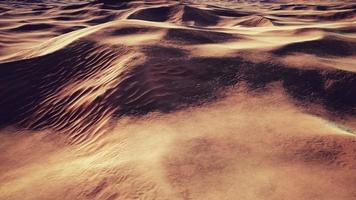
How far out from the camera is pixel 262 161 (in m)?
3.36

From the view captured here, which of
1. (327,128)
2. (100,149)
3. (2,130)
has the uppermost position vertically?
(327,128)

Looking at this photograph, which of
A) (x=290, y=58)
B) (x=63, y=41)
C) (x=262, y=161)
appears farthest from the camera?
(x=63, y=41)

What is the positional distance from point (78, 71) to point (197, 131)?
10.4 feet

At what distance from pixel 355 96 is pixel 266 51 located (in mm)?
1771

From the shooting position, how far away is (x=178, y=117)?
14.2 feet

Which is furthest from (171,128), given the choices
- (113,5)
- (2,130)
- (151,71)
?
(113,5)

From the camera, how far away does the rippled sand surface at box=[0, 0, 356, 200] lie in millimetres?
3123

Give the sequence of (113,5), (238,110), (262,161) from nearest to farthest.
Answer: (262,161) < (238,110) < (113,5)

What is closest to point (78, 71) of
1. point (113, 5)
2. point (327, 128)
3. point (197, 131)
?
point (197, 131)

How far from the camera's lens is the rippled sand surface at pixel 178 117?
3123mm

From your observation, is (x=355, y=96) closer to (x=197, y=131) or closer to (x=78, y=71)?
(x=197, y=131)

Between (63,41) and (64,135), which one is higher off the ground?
(63,41)

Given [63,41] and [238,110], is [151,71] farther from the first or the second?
[63,41]

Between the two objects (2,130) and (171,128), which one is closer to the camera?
(171,128)
